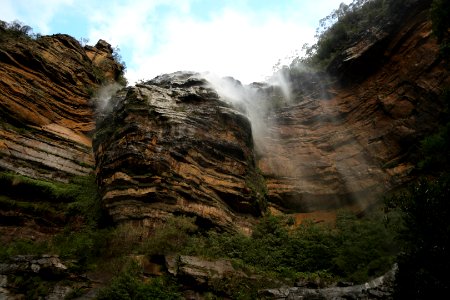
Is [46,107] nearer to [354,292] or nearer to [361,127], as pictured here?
[361,127]

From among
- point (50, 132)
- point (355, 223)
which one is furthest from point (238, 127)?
point (50, 132)

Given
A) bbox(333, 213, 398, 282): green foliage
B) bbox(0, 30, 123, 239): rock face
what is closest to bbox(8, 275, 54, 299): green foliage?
bbox(0, 30, 123, 239): rock face

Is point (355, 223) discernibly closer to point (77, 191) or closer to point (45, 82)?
point (77, 191)

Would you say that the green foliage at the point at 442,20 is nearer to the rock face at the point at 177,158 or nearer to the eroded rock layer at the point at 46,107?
the rock face at the point at 177,158

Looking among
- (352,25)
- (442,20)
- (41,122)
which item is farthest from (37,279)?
(352,25)

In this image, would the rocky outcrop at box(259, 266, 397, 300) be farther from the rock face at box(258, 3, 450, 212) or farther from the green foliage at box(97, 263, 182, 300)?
the rock face at box(258, 3, 450, 212)

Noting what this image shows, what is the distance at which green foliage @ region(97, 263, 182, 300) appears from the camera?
11156mm

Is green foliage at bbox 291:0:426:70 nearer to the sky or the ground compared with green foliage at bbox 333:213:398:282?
nearer to the sky

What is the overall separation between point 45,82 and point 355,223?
747 inches

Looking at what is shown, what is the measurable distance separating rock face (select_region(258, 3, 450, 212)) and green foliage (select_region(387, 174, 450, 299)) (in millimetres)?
8313

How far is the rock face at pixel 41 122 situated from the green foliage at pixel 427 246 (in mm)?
12653

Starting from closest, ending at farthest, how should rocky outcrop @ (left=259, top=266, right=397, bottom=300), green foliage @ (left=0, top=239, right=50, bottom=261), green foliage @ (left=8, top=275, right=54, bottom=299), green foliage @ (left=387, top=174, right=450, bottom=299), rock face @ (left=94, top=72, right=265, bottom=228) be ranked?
green foliage @ (left=387, top=174, right=450, bottom=299) → rocky outcrop @ (left=259, top=266, right=397, bottom=300) → green foliage @ (left=8, top=275, right=54, bottom=299) → green foliage @ (left=0, top=239, right=50, bottom=261) → rock face @ (left=94, top=72, right=265, bottom=228)

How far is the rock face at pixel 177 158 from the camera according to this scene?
640 inches

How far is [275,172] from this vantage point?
22.6 meters
